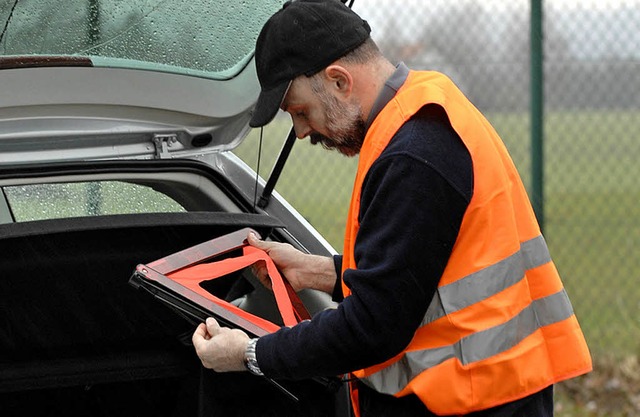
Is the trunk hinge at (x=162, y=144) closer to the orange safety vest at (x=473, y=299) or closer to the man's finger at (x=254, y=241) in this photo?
the man's finger at (x=254, y=241)

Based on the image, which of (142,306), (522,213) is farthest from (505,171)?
(142,306)

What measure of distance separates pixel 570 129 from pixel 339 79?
455 cm

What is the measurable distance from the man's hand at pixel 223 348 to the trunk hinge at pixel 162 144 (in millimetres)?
755

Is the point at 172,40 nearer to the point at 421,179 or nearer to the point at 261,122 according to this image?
the point at 261,122

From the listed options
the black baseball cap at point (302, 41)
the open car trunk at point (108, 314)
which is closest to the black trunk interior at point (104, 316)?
the open car trunk at point (108, 314)

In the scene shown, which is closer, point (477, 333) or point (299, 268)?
point (477, 333)

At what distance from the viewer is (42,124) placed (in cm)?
255

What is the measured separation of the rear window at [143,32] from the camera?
2.46 meters

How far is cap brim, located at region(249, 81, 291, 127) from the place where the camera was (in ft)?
6.78

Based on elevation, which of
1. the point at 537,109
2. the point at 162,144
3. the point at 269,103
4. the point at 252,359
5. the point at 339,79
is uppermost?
the point at 339,79

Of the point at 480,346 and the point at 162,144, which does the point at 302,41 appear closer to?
the point at 480,346

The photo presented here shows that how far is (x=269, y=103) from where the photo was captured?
2.08m

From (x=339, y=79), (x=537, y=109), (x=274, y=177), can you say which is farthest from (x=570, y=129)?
(x=339, y=79)

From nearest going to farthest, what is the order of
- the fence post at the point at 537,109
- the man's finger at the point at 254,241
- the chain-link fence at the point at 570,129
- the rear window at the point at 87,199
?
the man's finger at the point at 254,241 < the rear window at the point at 87,199 < the fence post at the point at 537,109 < the chain-link fence at the point at 570,129
